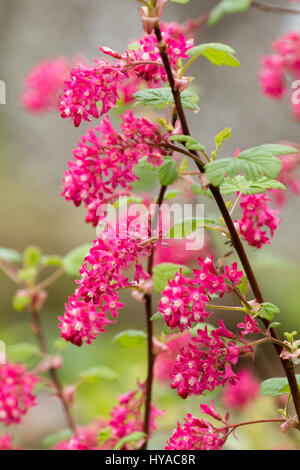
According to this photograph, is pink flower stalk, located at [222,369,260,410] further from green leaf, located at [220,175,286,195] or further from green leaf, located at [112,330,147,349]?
green leaf, located at [220,175,286,195]

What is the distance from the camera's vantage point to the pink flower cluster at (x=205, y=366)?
25.7 inches

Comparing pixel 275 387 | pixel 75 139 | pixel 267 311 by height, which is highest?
pixel 75 139

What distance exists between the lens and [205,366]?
2.15 feet

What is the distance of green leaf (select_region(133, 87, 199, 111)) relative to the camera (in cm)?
68

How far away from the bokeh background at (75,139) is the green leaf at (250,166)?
0.91 m

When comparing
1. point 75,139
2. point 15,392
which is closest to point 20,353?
point 15,392

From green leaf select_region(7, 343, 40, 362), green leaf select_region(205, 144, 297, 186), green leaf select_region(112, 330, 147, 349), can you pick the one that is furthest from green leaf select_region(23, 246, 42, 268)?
green leaf select_region(205, 144, 297, 186)

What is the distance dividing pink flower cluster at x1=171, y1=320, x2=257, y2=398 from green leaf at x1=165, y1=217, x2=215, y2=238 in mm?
120

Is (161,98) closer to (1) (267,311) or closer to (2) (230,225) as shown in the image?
(2) (230,225)

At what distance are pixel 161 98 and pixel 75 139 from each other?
4.35 metres

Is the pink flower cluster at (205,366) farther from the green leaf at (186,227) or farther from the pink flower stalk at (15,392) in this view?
the pink flower stalk at (15,392)

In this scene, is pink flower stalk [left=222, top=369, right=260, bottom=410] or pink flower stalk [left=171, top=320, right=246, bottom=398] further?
pink flower stalk [left=222, top=369, right=260, bottom=410]
